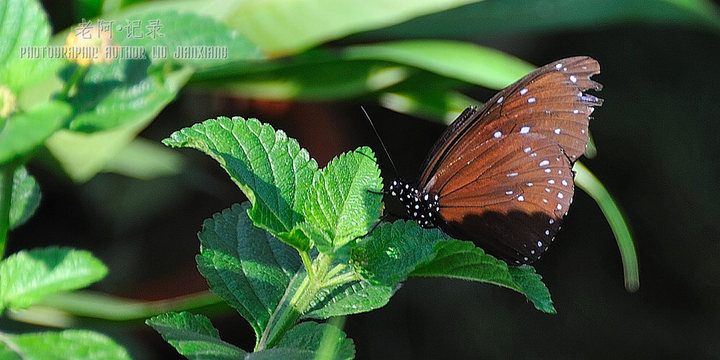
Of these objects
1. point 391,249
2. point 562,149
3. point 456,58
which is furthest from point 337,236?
point 456,58

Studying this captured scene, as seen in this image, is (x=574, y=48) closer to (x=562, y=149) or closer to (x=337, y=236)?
(x=562, y=149)

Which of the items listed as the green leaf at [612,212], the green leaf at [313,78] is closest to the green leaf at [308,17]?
the green leaf at [313,78]

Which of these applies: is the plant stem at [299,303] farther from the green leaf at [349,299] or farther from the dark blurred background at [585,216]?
the dark blurred background at [585,216]

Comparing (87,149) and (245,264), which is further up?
(245,264)

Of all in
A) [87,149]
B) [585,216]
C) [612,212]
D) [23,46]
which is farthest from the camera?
[585,216]

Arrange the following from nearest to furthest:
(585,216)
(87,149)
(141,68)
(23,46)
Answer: (23,46)
(141,68)
(87,149)
(585,216)

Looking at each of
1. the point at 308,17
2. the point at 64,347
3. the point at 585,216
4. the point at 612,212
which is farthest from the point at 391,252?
the point at 585,216

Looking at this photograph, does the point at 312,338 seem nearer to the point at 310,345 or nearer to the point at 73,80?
the point at 310,345

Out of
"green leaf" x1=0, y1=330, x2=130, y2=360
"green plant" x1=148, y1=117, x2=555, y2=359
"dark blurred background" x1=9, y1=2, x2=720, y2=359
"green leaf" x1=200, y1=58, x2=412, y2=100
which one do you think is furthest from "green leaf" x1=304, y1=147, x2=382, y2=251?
"dark blurred background" x1=9, y1=2, x2=720, y2=359
